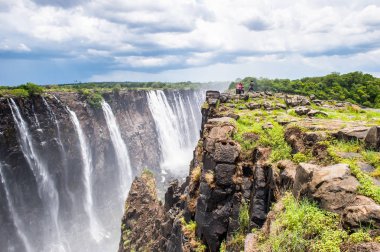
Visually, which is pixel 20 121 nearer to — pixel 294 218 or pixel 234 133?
pixel 234 133

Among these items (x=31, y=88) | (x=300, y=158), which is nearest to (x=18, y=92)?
(x=31, y=88)

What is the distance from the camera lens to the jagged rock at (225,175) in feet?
44.8

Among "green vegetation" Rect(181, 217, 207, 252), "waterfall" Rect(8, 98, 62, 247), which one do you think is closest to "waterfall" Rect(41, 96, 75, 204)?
"waterfall" Rect(8, 98, 62, 247)

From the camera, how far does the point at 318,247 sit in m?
6.79

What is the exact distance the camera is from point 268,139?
47.5ft

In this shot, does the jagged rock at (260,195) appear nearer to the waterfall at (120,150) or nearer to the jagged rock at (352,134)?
the jagged rock at (352,134)

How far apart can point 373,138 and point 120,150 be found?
5709 cm

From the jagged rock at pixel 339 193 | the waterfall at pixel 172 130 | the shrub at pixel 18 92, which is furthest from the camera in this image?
the waterfall at pixel 172 130

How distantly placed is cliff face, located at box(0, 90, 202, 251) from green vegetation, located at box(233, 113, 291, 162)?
32.6 metres

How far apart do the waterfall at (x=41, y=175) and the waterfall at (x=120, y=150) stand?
16440 mm

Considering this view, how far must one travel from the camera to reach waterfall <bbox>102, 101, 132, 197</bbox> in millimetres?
61969

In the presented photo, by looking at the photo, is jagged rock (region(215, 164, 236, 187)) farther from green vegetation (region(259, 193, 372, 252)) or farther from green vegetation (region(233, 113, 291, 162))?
green vegetation (region(259, 193, 372, 252))

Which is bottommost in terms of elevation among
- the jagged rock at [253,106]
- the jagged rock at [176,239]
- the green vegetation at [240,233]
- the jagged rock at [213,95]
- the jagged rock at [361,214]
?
the jagged rock at [176,239]

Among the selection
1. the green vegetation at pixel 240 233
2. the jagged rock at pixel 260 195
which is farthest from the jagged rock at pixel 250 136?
→ the green vegetation at pixel 240 233
